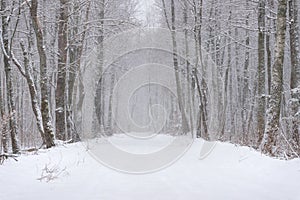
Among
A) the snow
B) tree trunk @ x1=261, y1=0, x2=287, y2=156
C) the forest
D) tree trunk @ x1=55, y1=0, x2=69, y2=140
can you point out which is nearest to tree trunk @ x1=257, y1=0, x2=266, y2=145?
the forest

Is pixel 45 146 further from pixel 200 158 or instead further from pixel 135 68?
pixel 135 68

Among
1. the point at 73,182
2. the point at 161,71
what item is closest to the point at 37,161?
the point at 73,182

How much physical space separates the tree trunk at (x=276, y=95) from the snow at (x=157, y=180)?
746 mm

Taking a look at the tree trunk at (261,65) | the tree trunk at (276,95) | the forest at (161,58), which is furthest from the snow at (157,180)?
the tree trunk at (261,65)

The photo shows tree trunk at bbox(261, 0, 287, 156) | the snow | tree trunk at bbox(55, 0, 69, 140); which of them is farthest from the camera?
tree trunk at bbox(55, 0, 69, 140)

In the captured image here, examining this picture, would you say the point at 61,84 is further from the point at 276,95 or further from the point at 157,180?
the point at 276,95

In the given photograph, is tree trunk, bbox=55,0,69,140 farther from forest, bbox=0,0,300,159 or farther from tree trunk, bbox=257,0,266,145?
tree trunk, bbox=257,0,266,145

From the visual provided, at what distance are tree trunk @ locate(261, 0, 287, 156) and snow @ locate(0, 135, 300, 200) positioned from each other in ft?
2.45

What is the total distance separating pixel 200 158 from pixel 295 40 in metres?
6.35

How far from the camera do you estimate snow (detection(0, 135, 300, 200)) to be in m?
5.20

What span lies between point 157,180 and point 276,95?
4.15 meters

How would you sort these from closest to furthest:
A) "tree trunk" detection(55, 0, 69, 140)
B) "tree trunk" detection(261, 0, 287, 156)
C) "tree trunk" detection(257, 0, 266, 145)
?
"tree trunk" detection(261, 0, 287, 156) < "tree trunk" detection(55, 0, 69, 140) < "tree trunk" detection(257, 0, 266, 145)

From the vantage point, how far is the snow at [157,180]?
5.20 meters

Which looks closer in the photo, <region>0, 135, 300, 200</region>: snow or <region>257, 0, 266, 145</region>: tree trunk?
<region>0, 135, 300, 200</region>: snow
